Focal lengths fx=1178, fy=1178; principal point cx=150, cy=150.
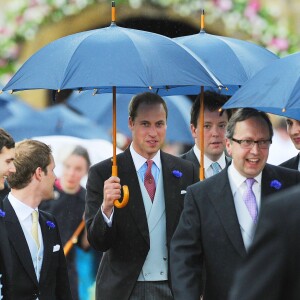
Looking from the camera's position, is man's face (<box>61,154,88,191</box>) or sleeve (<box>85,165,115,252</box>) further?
man's face (<box>61,154,88,191</box>)

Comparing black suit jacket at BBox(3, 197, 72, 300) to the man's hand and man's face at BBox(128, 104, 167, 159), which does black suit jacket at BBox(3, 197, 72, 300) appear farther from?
man's face at BBox(128, 104, 167, 159)

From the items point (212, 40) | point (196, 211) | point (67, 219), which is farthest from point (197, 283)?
point (67, 219)

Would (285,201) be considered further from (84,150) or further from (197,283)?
(84,150)

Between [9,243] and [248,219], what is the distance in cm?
130

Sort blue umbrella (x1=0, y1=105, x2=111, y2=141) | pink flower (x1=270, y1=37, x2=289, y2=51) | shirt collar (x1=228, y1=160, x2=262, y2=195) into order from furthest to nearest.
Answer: pink flower (x1=270, y1=37, x2=289, y2=51) < blue umbrella (x1=0, y1=105, x2=111, y2=141) < shirt collar (x1=228, y1=160, x2=262, y2=195)

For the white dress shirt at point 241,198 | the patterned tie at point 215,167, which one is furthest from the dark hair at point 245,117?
the patterned tie at point 215,167

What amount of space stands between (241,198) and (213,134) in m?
1.67

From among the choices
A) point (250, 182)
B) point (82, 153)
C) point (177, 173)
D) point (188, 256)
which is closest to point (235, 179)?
point (250, 182)

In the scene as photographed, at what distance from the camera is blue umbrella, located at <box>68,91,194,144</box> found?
12.4 metres

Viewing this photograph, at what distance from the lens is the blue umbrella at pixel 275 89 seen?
6.12m

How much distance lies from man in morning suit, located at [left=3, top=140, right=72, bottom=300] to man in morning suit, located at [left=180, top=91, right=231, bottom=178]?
122 centimetres

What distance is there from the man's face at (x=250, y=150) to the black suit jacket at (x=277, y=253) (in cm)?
308

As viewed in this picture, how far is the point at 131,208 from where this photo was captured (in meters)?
6.94

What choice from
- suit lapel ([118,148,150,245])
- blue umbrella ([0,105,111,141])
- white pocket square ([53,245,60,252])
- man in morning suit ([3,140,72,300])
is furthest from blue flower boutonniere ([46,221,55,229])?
blue umbrella ([0,105,111,141])
